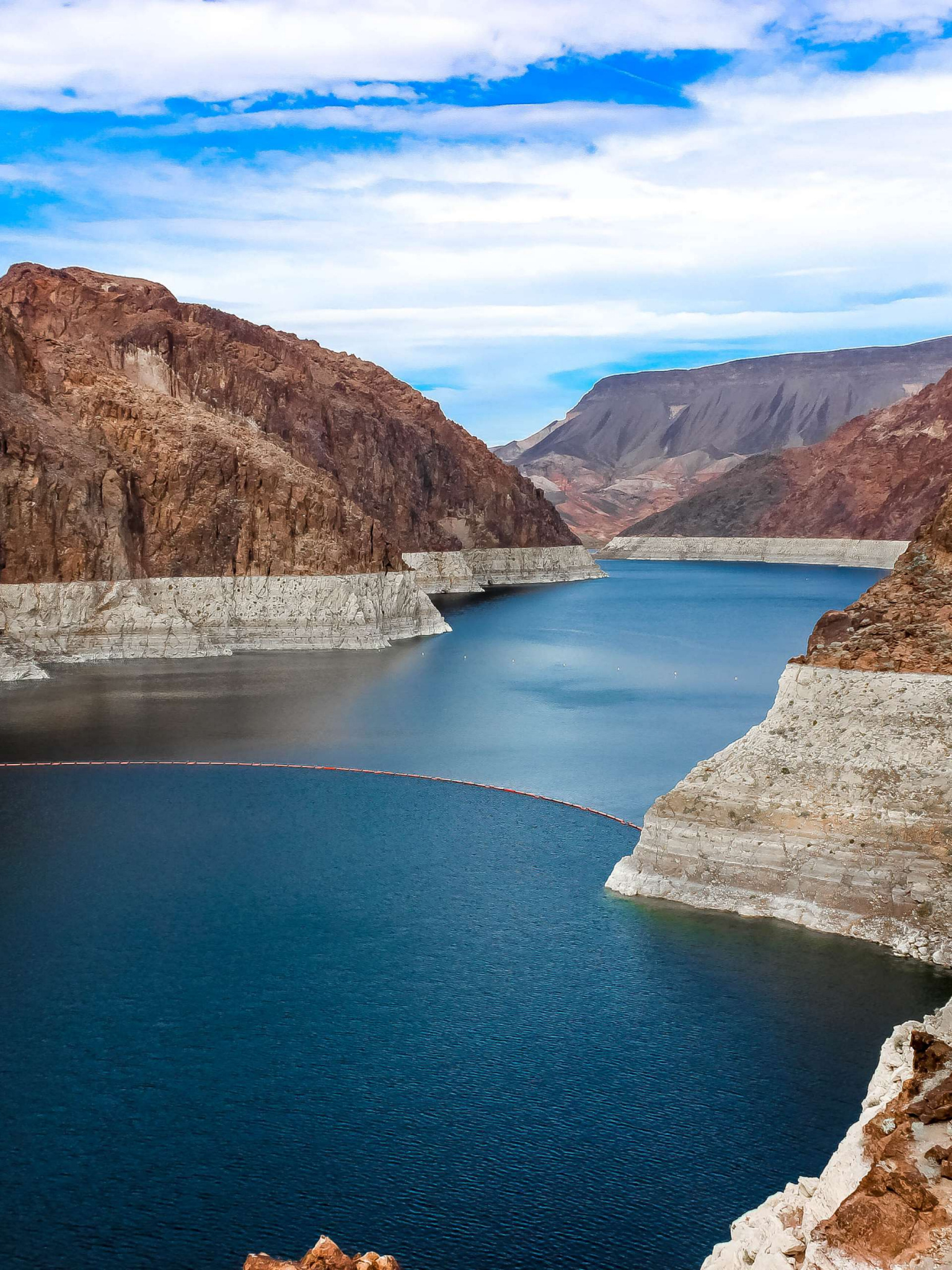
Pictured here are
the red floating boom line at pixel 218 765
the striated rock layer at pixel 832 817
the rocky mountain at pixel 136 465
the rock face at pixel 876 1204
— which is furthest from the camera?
the rocky mountain at pixel 136 465

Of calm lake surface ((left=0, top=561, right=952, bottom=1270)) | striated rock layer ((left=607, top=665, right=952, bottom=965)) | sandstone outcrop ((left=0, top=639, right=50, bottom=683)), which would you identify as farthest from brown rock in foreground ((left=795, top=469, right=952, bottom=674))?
sandstone outcrop ((left=0, top=639, right=50, bottom=683))

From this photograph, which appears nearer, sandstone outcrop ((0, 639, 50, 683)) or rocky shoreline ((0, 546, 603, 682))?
sandstone outcrop ((0, 639, 50, 683))

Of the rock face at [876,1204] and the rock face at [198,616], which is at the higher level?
the rock face at [198,616]

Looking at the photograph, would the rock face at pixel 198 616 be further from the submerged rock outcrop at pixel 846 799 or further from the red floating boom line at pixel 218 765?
the submerged rock outcrop at pixel 846 799

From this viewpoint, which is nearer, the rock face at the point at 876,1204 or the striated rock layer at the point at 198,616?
the rock face at the point at 876,1204

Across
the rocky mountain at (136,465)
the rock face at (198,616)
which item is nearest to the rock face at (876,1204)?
the rock face at (198,616)

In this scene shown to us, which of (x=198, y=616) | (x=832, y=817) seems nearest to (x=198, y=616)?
(x=198, y=616)

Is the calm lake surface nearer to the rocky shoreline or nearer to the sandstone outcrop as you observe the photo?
the sandstone outcrop
